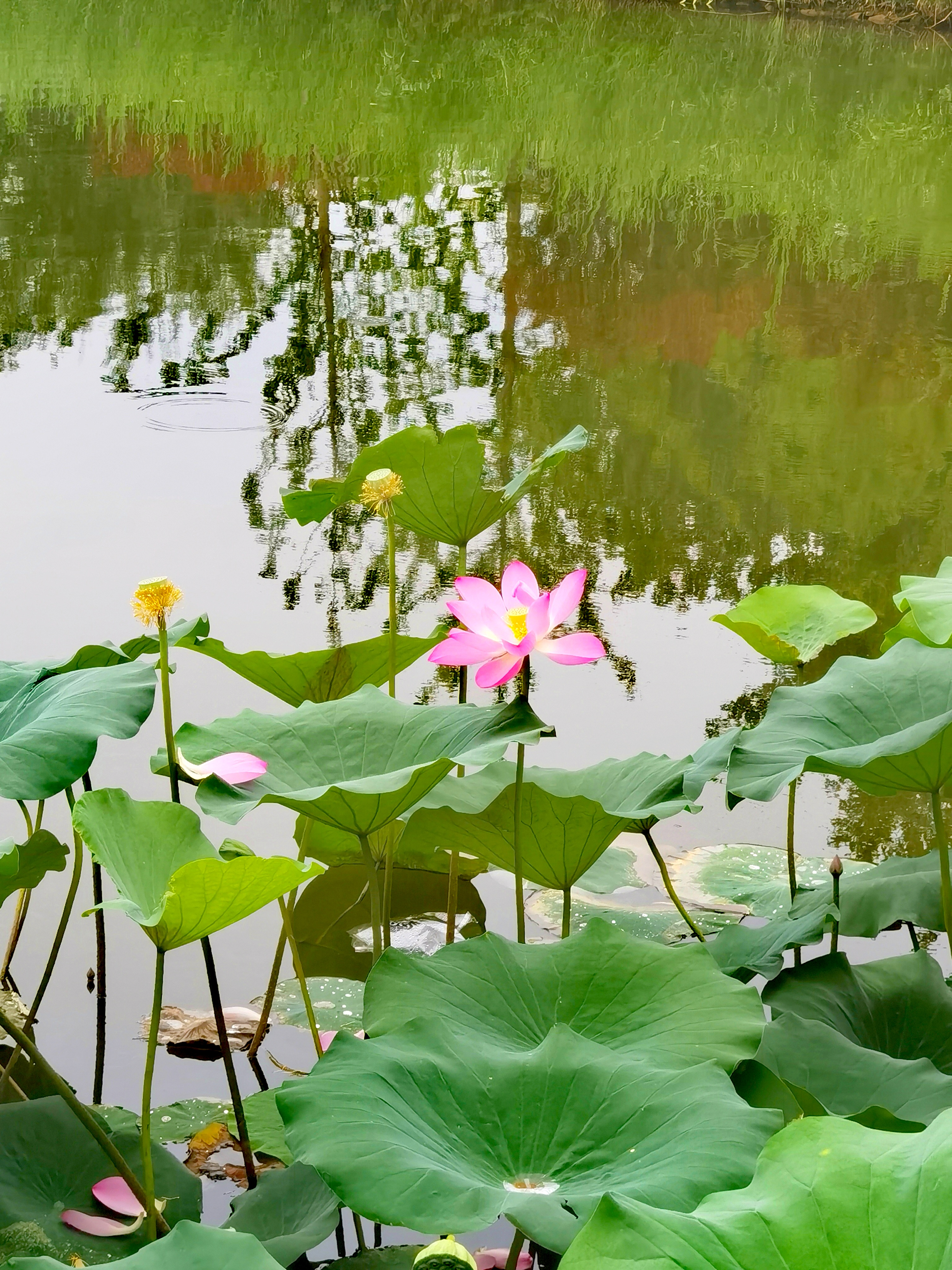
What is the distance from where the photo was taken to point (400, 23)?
31.9 feet

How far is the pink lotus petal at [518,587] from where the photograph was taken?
1.13m

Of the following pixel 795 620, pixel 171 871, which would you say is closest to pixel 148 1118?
pixel 171 871

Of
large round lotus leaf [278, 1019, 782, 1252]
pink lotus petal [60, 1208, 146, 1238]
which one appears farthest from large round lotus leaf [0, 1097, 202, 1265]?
large round lotus leaf [278, 1019, 782, 1252]

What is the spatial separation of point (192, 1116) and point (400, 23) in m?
9.89

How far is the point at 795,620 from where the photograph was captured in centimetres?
147

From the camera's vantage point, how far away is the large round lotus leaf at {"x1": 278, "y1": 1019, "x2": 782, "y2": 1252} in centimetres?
77

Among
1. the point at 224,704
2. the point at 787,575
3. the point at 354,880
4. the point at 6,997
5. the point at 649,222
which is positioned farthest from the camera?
the point at 649,222

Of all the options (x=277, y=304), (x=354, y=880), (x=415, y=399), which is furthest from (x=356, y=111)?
(x=354, y=880)

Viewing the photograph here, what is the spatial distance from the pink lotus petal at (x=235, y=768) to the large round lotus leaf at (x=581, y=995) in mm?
188

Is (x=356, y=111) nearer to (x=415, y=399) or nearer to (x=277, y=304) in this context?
(x=277, y=304)

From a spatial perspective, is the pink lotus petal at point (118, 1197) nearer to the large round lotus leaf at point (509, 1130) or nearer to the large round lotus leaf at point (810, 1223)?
the large round lotus leaf at point (509, 1130)

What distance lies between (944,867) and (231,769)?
2.14ft

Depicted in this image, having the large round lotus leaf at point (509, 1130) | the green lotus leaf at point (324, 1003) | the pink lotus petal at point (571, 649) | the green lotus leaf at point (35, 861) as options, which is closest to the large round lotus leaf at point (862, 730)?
the pink lotus petal at point (571, 649)

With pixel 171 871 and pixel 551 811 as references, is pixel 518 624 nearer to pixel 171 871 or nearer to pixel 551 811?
pixel 551 811
